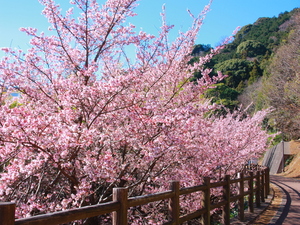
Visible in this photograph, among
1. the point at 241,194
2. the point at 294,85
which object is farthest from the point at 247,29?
the point at 241,194

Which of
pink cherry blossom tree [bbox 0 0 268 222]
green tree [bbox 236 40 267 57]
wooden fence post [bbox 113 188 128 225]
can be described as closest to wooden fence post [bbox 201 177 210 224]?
pink cherry blossom tree [bbox 0 0 268 222]

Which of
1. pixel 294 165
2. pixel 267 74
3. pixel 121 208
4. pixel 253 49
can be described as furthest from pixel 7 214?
pixel 253 49

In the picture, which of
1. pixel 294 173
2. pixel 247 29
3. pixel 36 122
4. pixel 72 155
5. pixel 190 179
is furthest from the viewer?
pixel 247 29

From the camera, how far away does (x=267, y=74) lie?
1512 inches

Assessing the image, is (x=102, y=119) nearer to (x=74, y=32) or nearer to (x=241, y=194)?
(x=74, y=32)

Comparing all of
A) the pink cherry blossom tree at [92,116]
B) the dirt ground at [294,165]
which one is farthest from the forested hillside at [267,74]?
the pink cherry blossom tree at [92,116]

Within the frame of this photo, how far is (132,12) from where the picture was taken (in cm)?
551

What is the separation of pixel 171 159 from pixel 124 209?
2905 millimetres

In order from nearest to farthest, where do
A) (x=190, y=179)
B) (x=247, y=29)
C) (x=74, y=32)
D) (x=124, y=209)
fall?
(x=124, y=209)
(x=74, y=32)
(x=190, y=179)
(x=247, y=29)

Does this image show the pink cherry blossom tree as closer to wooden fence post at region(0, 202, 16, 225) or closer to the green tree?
wooden fence post at region(0, 202, 16, 225)

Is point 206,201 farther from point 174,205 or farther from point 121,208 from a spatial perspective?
point 121,208

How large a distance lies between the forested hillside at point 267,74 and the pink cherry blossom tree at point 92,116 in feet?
12.5

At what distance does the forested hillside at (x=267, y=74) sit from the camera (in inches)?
893

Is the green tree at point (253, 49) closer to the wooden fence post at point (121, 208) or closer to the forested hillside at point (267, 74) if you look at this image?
the forested hillside at point (267, 74)
